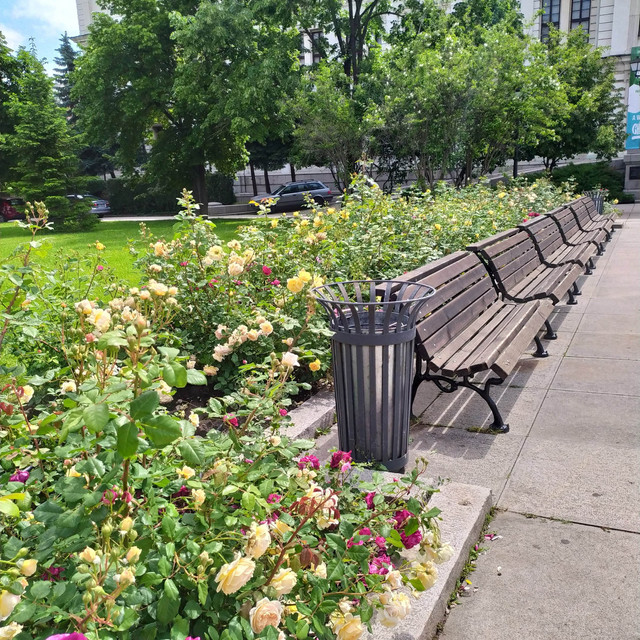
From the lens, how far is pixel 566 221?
10242 millimetres

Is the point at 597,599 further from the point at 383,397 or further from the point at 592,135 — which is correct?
the point at 592,135

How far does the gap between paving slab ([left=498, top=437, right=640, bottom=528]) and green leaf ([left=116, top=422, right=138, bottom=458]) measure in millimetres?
2306

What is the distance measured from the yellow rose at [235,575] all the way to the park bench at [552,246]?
6669 millimetres

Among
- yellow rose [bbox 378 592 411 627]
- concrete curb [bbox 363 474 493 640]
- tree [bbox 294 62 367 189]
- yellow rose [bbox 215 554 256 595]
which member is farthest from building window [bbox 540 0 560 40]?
yellow rose [bbox 215 554 256 595]

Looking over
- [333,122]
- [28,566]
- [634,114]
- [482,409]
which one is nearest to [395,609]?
[28,566]

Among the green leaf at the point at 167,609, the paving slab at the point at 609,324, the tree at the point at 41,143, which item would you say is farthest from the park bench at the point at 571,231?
the tree at the point at 41,143

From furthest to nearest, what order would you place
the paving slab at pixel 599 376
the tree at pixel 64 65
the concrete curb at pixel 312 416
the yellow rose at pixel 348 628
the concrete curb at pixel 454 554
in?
the tree at pixel 64 65
the paving slab at pixel 599 376
the concrete curb at pixel 312 416
the concrete curb at pixel 454 554
the yellow rose at pixel 348 628

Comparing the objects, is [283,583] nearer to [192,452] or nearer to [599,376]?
[192,452]

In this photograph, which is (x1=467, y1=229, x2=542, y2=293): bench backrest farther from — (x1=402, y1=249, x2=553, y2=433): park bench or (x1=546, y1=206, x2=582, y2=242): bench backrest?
(x1=546, y1=206, x2=582, y2=242): bench backrest

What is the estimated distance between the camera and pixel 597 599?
Result: 240 centimetres

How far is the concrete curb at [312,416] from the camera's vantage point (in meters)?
3.71

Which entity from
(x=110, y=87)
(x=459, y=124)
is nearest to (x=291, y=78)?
(x=459, y=124)

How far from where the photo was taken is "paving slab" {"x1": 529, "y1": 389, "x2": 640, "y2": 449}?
12.5 ft

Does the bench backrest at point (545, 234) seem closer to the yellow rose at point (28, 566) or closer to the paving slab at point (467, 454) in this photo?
the paving slab at point (467, 454)
